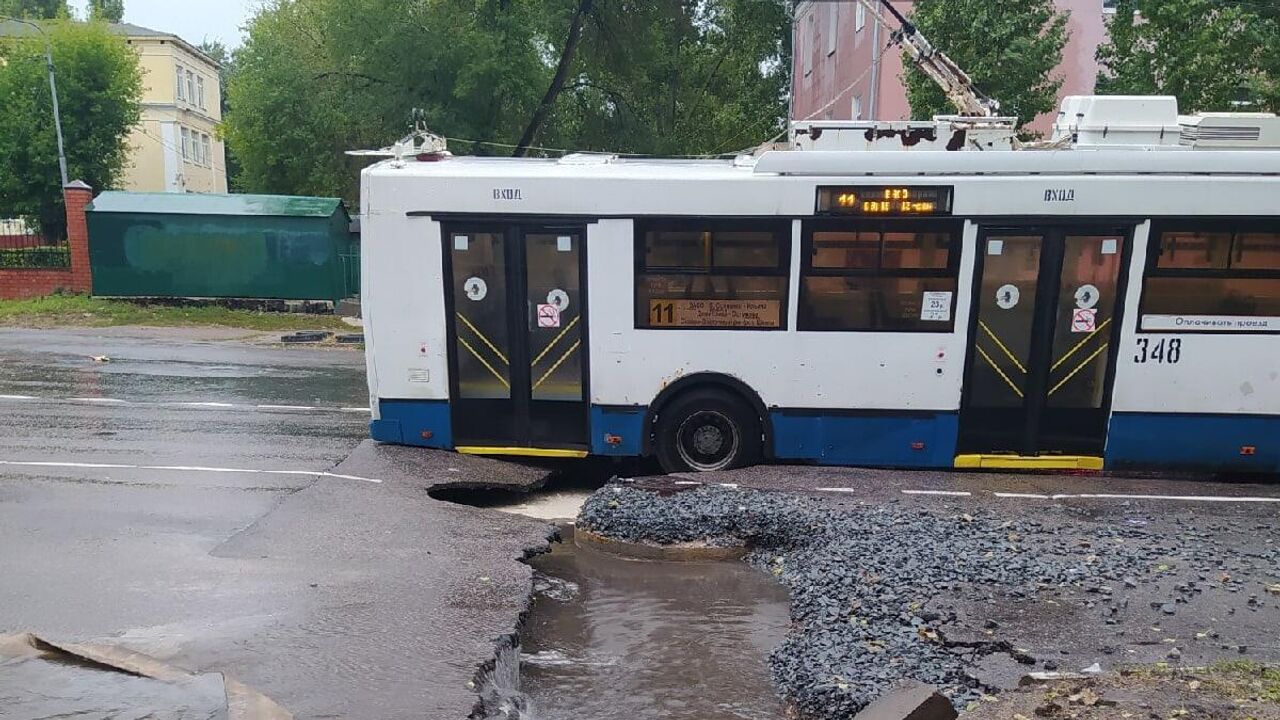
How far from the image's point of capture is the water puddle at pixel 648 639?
200 inches

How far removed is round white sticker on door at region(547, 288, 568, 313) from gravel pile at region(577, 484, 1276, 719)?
1.89 meters

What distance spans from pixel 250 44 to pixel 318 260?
655 inches

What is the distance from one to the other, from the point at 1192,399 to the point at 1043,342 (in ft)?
5.12

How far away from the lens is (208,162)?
57.1 m

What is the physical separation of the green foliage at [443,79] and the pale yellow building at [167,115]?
19438mm

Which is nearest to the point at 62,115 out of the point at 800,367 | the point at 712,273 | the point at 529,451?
the point at 529,451

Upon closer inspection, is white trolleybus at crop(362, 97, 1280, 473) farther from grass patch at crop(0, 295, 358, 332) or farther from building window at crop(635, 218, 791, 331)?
grass patch at crop(0, 295, 358, 332)

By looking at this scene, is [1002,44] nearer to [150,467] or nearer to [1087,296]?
[1087,296]

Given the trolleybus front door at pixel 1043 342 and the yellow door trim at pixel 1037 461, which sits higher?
the trolleybus front door at pixel 1043 342

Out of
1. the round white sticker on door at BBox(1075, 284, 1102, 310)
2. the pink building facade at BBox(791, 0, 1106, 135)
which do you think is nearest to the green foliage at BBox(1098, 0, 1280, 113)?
the pink building facade at BBox(791, 0, 1106, 135)

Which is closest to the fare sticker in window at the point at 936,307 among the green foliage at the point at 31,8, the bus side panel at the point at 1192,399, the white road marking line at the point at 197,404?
the bus side panel at the point at 1192,399

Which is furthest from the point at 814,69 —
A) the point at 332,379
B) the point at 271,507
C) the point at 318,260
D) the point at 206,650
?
the point at 206,650

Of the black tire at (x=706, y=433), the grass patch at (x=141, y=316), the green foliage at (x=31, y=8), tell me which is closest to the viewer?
the black tire at (x=706, y=433)

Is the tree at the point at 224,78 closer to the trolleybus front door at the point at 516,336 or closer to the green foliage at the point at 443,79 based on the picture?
the green foliage at the point at 443,79
